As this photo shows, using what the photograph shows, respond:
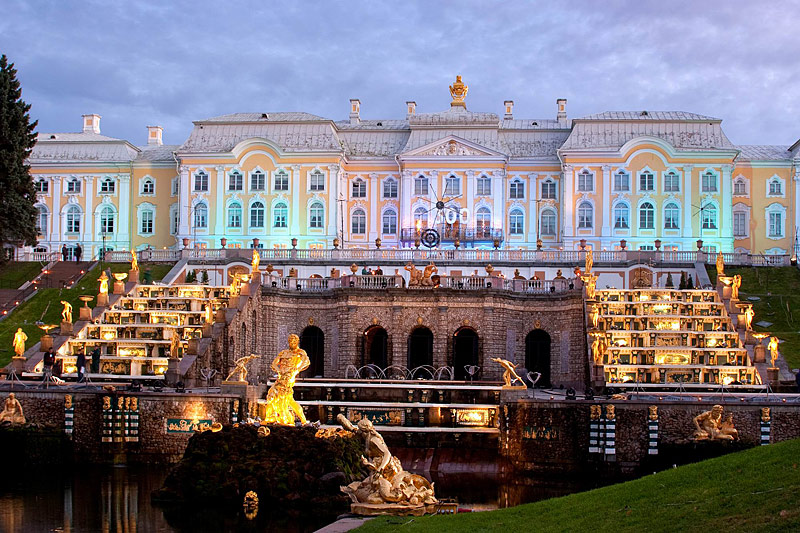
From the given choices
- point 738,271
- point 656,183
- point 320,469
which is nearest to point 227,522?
point 320,469

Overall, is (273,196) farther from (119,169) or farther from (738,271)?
(738,271)

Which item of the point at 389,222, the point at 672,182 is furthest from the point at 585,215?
the point at 389,222

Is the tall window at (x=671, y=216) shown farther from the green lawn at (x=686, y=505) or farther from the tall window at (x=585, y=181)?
the green lawn at (x=686, y=505)

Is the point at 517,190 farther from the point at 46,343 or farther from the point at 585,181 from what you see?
the point at 46,343

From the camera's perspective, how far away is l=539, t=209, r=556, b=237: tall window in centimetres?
8300

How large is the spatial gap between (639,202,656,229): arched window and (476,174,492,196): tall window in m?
11.2

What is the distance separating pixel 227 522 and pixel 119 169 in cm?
6421

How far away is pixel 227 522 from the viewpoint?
2928cm

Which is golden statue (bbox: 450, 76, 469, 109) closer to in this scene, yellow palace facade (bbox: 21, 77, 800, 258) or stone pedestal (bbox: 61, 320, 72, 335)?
yellow palace facade (bbox: 21, 77, 800, 258)

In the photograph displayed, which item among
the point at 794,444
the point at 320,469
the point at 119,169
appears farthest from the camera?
the point at 119,169

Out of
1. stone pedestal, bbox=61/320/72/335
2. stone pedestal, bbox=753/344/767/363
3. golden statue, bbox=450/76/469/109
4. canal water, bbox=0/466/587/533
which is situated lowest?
canal water, bbox=0/466/587/533

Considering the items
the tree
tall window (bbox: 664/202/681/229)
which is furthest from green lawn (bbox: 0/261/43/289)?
tall window (bbox: 664/202/681/229)

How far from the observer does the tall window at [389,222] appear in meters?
84.1

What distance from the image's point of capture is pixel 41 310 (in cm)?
6097
